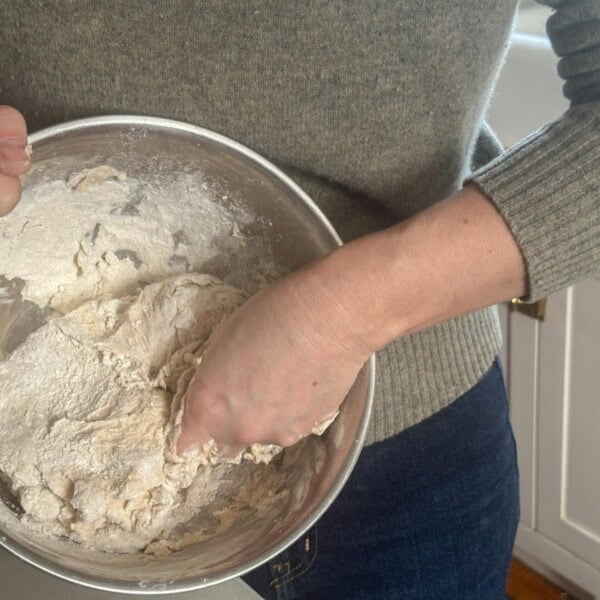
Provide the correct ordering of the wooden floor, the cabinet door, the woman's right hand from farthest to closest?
the wooden floor → the cabinet door → the woman's right hand

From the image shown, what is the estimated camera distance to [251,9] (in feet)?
1.74

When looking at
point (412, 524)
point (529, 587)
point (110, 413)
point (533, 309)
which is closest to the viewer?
point (110, 413)

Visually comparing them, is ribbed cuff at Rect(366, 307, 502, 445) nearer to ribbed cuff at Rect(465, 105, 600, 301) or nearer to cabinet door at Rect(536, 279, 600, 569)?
ribbed cuff at Rect(465, 105, 600, 301)

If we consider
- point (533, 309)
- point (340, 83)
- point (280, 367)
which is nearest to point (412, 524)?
point (280, 367)

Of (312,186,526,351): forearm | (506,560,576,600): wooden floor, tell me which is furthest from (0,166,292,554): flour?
(506,560,576,600): wooden floor

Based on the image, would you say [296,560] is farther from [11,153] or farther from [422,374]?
[11,153]

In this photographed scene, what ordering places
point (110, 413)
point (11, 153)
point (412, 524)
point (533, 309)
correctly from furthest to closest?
point (533, 309) < point (412, 524) < point (110, 413) < point (11, 153)

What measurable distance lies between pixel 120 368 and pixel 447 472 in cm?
31

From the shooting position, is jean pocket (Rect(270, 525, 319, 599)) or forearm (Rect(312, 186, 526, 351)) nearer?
forearm (Rect(312, 186, 526, 351))

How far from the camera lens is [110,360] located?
61 centimetres

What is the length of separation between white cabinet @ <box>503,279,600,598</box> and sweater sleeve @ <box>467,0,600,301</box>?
69cm

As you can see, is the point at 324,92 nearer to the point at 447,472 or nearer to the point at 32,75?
the point at 32,75

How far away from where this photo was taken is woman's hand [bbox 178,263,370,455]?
0.51 meters

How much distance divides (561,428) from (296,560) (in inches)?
31.4
